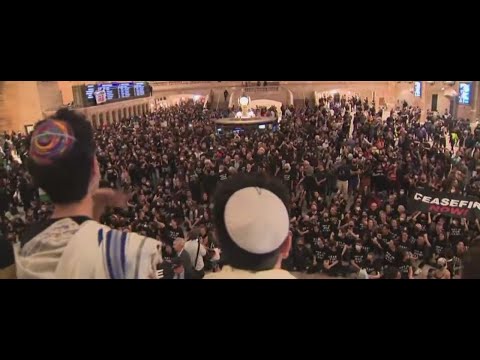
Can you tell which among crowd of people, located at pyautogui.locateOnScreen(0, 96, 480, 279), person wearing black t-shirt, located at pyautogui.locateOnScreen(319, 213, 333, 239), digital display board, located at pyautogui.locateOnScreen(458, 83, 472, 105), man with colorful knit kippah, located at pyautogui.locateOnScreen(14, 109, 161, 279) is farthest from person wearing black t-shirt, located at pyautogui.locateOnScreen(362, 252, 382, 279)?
man with colorful knit kippah, located at pyautogui.locateOnScreen(14, 109, 161, 279)

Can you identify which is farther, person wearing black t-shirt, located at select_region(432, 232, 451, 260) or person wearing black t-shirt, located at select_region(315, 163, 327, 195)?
person wearing black t-shirt, located at select_region(315, 163, 327, 195)

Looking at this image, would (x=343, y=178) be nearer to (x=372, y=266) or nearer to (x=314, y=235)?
(x=314, y=235)

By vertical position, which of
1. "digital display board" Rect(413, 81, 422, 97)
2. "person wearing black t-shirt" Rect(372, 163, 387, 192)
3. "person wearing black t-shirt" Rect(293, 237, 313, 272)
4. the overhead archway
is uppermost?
"digital display board" Rect(413, 81, 422, 97)

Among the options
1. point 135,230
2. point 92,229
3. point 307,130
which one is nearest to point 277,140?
point 307,130

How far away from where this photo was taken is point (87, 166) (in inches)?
237

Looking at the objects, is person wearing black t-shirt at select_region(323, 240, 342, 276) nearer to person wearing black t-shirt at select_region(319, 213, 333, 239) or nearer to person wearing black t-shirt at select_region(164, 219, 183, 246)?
person wearing black t-shirt at select_region(319, 213, 333, 239)

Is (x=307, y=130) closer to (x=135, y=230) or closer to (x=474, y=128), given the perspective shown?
(x=474, y=128)

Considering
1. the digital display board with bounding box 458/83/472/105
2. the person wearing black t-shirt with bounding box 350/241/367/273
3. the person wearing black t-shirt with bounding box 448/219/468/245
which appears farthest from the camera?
the person wearing black t-shirt with bounding box 350/241/367/273

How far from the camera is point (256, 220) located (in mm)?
5793

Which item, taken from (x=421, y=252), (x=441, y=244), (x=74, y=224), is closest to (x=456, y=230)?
(x=441, y=244)

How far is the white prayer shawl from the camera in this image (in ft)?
19.1

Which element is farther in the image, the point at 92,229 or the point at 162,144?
the point at 162,144

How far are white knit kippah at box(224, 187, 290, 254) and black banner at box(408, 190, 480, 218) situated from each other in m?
1.55

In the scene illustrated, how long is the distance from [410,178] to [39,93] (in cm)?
447
